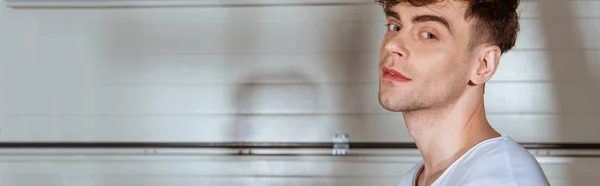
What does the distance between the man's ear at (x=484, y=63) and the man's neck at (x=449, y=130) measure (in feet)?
0.19

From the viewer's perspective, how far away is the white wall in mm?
3342

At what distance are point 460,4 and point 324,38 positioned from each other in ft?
6.35

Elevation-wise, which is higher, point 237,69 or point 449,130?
point 237,69

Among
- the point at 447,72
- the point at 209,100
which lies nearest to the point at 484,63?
the point at 447,72

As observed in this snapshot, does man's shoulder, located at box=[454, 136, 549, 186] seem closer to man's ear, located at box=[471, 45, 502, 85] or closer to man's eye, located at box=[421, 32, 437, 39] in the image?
man's ear, located at box=[471, 45, 502, 85]

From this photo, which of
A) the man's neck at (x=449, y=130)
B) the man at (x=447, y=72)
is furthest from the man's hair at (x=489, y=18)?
the man's neck at (x=449, y=130)

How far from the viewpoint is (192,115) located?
3.46 m

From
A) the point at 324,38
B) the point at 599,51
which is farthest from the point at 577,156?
the point at 324,38

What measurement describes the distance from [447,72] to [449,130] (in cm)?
13

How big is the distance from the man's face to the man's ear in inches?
1.0

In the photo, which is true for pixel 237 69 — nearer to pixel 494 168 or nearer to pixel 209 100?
pixel 209 100

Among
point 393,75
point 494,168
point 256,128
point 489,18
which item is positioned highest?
point 256,128

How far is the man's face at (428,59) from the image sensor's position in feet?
4.80

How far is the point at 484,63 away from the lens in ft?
4.95
